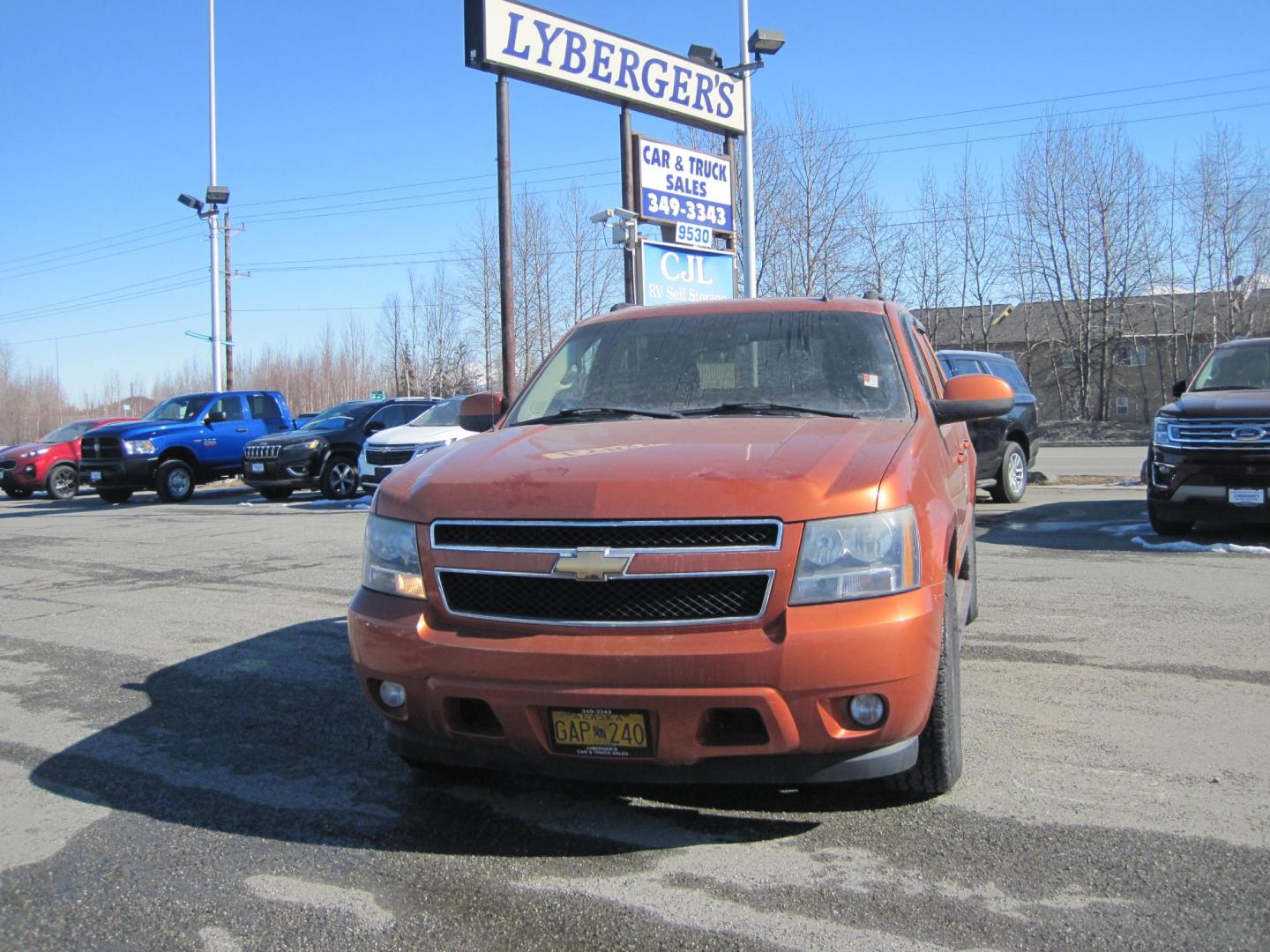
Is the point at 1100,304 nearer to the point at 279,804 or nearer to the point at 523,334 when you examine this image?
the point at 523,334

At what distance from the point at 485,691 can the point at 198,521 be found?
13.4 metres

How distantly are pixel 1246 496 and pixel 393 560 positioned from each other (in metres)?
8.07

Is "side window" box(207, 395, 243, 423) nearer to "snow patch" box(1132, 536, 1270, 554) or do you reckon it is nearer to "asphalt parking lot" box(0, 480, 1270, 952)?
"asphalt parking lot" box(0, 480, 1270, 952)

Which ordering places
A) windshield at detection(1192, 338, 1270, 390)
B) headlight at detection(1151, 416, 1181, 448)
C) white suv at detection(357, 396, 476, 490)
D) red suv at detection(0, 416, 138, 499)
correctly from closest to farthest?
headlight at detection(1151, 416, 1181, 448) < windshield at detection(1192, 338, 1270, 390) < white suv at detection(357, 396, 476, 490) < red suv at detection(0, 416, 138, 499)

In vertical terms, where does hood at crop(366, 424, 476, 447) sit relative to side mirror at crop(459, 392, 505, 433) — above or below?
above

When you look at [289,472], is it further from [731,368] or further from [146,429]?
[731,368]

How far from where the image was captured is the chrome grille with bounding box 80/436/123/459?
20.3m

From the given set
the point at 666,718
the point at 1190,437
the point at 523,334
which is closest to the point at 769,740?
the point at 666,718

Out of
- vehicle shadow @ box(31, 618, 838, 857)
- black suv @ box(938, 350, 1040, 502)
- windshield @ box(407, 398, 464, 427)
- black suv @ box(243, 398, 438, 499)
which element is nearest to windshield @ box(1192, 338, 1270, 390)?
black suv @ box(938, 350, 1040, 502)

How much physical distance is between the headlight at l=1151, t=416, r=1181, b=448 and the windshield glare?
13.4m

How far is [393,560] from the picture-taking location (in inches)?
139

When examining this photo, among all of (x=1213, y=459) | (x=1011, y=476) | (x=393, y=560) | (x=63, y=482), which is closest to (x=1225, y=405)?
(x=1213, y=459)

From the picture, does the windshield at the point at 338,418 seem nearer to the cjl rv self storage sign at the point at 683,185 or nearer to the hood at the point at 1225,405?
the cjl rv self storage sign at the point at 683,185

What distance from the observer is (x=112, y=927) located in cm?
296
